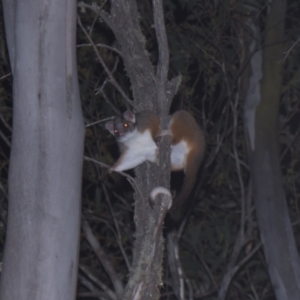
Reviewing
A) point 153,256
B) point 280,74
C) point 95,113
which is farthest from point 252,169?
point 153,256

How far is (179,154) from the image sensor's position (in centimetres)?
475

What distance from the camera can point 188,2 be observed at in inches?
262

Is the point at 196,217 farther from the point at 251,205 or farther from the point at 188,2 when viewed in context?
the point at 188,2

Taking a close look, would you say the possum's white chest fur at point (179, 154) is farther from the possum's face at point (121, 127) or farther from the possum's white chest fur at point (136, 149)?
the possum's face at point (121, 127)

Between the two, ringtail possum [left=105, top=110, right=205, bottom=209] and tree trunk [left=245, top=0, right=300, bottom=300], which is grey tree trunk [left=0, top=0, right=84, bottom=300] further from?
tree trunk [left=245, top=0, right=300, bottom=300]

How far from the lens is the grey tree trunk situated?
303cm

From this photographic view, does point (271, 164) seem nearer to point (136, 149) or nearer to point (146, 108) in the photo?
point (136, 149)

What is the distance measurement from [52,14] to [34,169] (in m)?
0.70

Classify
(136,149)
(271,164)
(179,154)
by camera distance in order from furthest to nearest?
(271,164) → (179,154) → (136,149)

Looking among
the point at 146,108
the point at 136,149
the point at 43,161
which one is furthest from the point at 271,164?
the point at 43,161

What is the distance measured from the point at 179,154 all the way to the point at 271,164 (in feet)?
4.94

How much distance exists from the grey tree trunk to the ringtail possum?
1.13m

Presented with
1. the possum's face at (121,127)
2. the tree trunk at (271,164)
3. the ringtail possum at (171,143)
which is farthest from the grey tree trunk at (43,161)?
the tree trunk at (271,164)

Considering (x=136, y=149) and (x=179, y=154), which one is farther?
(x=179, y=154)
